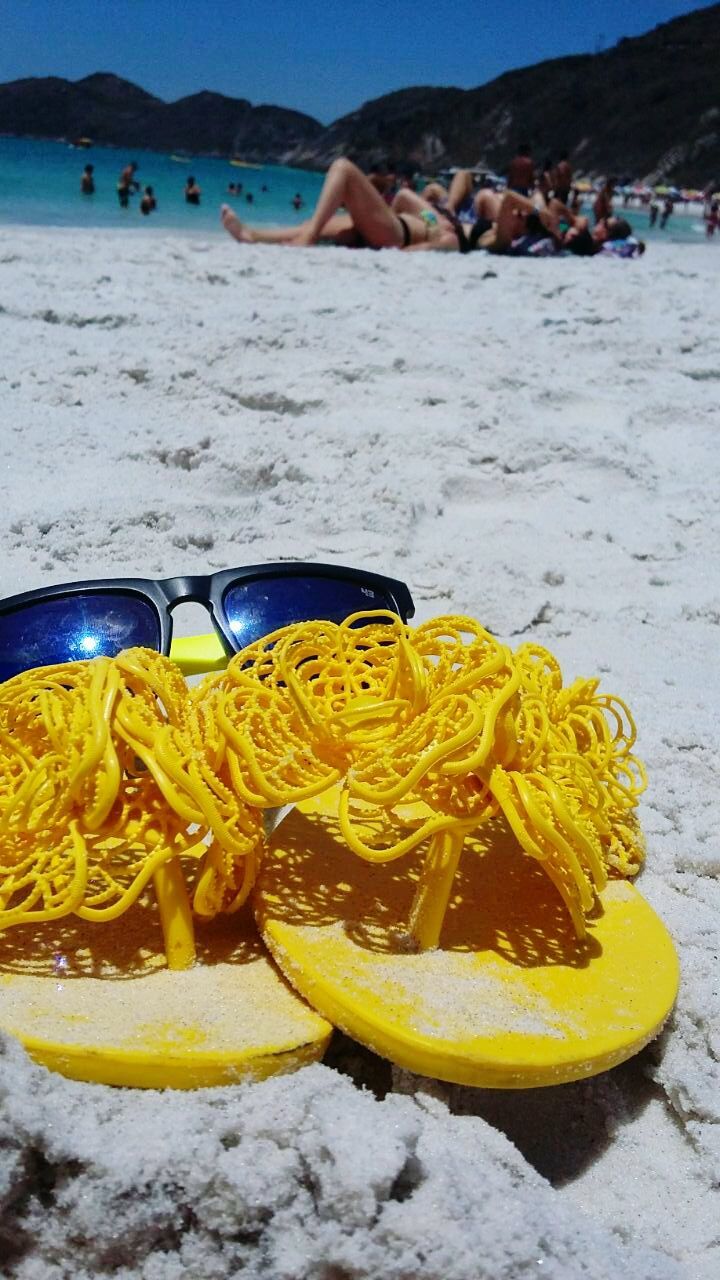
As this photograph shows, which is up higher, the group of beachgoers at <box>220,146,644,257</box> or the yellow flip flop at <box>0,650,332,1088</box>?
the group of beachgoers at <box>220,146,644,257</box>

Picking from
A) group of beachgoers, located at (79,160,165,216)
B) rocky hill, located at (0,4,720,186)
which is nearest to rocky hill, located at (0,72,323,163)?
rocky hill, located at (0,4,720,186)

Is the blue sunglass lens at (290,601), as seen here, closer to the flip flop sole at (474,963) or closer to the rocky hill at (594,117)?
the flip flop sole at (474,963)

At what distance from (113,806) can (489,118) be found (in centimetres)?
6698

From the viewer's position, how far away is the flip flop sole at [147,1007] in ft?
2.28

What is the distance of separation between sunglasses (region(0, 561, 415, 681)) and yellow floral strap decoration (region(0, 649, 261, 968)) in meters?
0.36

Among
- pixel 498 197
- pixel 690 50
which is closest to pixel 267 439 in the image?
pixel 498 197

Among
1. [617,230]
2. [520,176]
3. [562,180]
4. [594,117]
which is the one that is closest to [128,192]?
[562,180]

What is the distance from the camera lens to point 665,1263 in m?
0.65

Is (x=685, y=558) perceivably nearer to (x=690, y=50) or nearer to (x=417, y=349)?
(x=417, y=349)

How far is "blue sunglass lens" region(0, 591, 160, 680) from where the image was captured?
120 cm

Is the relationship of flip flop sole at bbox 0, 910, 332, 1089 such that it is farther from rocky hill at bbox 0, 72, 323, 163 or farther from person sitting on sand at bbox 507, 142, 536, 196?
rocky hill at bbox 0, 72, 323, 163

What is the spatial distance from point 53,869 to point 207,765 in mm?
148

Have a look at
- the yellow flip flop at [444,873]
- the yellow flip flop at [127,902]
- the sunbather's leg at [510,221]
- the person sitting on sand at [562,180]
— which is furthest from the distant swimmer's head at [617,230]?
the yellow flip flop at [127,902]

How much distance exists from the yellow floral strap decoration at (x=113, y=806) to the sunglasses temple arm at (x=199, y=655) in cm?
44
